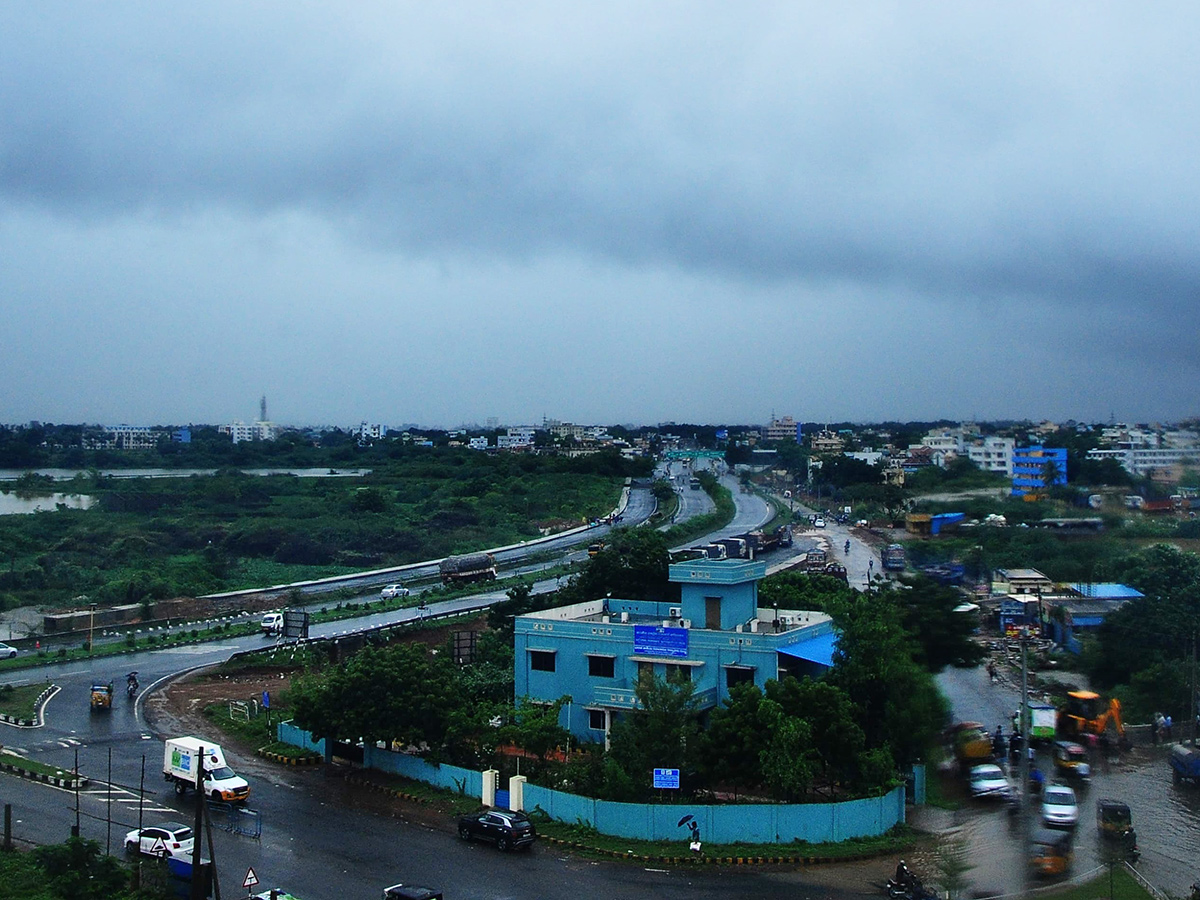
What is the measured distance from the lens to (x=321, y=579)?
4766 centimetres

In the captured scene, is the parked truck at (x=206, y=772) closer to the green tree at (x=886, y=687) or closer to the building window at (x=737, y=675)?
the building window at (x=737, y=675)

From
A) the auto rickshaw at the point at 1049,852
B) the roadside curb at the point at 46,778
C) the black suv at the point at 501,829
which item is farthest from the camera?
the roadside curb at the point at 46,778

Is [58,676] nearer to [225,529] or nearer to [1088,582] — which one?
[1088,582]

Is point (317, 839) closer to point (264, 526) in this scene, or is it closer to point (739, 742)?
point (739, 742)

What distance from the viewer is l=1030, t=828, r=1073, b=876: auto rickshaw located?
555 inches

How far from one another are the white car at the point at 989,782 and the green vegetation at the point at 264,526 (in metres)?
31.4

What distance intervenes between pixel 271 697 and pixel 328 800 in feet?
26.6

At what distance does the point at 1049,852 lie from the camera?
14703 mm

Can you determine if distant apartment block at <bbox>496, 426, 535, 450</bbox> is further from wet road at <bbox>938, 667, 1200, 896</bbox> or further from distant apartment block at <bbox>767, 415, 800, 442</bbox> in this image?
wet road at <bbox>938, 667, 1200, 896</bbox>

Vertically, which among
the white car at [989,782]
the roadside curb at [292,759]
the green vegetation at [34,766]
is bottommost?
the roadside curb at [292,759]

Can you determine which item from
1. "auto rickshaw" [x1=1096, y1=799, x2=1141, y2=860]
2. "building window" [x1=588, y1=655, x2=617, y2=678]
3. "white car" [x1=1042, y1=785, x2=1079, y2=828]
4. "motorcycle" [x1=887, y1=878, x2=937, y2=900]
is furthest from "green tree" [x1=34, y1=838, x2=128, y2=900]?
"auto rickshaw" [x1=1096, y1=799, x2=1141, y2=860]

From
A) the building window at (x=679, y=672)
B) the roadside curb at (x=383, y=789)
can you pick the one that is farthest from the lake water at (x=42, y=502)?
the building window at (x=679, y=672)

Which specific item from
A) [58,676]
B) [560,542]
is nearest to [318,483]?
[560,542]

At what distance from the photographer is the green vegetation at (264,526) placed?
147 feet
